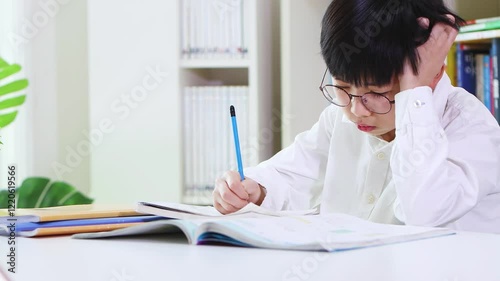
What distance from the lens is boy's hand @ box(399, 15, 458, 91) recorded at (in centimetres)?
131

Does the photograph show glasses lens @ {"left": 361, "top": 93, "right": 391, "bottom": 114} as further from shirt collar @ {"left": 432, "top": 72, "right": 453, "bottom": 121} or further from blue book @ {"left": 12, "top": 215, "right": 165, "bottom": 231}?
blue book @ {"left": 12, "top": 215, "right": 165, "bottom": 231}

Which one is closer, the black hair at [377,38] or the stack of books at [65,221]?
the stack of books at [65,221]

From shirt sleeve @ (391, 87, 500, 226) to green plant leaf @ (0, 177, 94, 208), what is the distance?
5.00 ft

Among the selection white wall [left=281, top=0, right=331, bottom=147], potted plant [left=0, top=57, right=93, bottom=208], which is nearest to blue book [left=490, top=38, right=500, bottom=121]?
white wall [left=281, top=0, right=331, bottom=147]

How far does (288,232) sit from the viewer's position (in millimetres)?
909

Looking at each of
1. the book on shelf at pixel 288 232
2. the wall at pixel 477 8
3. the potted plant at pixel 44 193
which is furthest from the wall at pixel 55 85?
the book on shelf at pixel 288 232

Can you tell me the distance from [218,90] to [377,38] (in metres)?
1.28

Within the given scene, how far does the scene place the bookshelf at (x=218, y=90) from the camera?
8.23 feet

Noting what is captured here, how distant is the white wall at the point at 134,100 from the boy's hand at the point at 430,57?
1.31 m

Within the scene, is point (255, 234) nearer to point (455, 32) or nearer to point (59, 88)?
point (455, 32)

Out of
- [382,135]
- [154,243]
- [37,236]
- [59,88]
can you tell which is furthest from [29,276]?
[59,88]

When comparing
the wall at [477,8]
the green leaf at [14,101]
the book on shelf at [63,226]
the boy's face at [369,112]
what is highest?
the wall at [477,8]

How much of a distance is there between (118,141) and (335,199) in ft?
4.08

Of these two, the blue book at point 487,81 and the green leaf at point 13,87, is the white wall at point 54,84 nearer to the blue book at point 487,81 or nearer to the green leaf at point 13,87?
the green leaf at point 13,87
